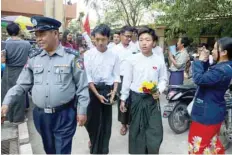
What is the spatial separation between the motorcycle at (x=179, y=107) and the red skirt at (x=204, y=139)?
58.8 inches

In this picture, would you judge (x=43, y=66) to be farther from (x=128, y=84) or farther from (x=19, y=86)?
(x=128, y=84)

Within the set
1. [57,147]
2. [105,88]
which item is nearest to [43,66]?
[57,147]

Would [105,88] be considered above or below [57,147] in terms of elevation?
above

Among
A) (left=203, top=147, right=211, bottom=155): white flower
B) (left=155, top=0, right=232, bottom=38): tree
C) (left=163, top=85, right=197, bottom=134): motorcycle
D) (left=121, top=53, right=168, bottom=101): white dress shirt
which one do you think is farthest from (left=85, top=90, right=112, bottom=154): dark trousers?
(left=155, top=0, right=232, bottom=38): tree

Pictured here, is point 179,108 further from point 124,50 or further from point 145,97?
point 145,97

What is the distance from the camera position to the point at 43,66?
2.54 m

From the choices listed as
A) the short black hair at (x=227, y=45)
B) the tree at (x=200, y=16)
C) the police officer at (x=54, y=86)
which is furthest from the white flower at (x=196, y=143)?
the tree at (x=200, y=16)

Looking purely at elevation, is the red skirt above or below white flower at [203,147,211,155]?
above

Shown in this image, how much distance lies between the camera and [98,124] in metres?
3.41

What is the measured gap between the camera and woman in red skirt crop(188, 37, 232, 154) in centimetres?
257

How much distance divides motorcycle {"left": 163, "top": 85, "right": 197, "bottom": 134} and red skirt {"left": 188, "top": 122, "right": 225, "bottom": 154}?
1.49m

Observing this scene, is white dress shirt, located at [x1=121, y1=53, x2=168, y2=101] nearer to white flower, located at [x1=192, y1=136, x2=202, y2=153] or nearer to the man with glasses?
white flower, located at [x1=192, y1=136, x2=202, y2=153]

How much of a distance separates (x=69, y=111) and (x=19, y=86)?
0.52 meters

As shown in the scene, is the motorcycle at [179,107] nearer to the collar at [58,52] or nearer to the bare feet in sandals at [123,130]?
the bare feet in sandals at [123,130]
